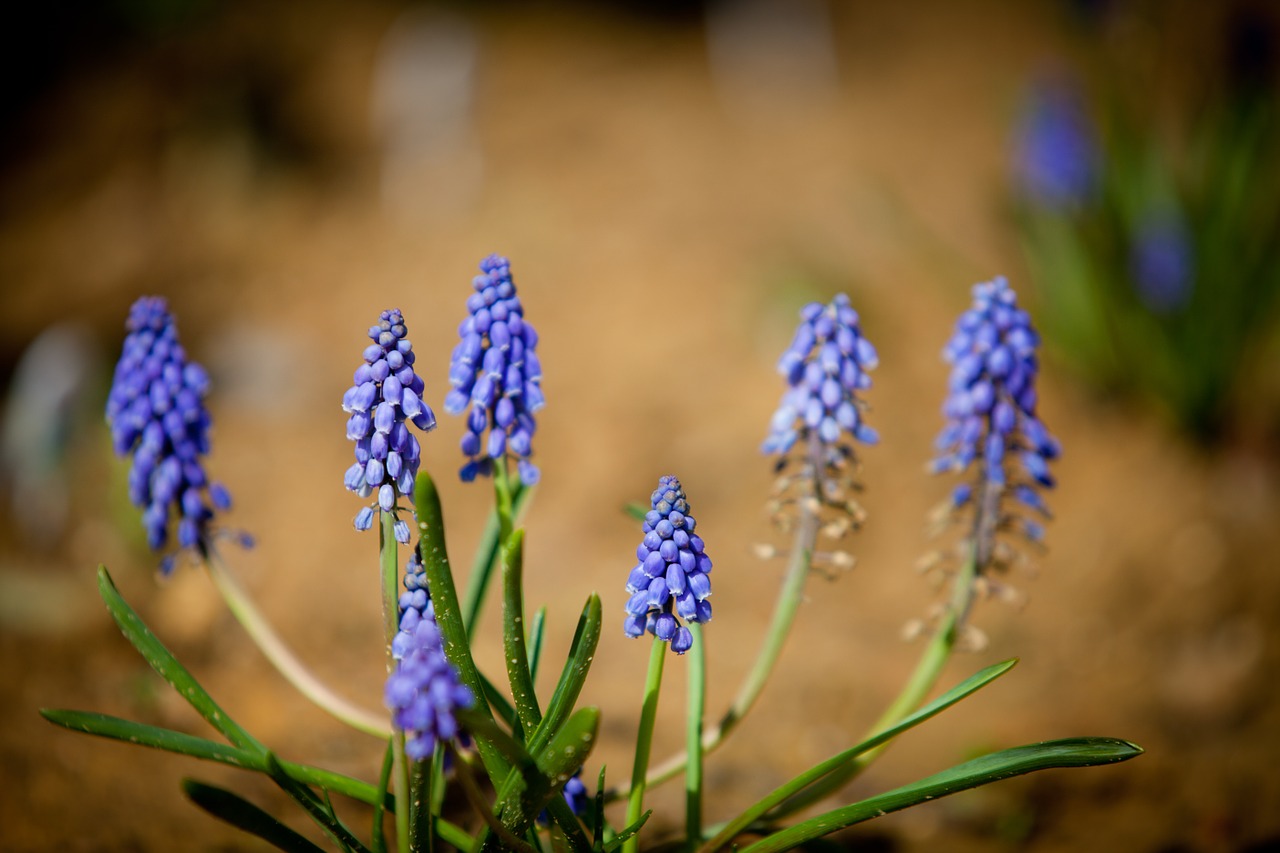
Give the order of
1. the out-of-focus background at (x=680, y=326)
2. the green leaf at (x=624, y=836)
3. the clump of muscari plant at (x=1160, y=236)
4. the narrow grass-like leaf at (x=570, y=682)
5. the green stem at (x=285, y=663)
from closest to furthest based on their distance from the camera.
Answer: the narrow grass-like leaf at (x=570, y=682), the green leaf at (x=624, y=836), the green stem at (x=285, y=663), the out-of-focus background at (x=680, y=326), the clump of muscari plant at (x=1160, y=236)

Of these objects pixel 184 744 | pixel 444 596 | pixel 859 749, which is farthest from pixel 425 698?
pixel 859 749

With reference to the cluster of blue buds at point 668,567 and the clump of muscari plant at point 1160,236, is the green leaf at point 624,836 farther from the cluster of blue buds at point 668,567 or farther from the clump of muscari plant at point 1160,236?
the clump of muscari plant at point 1160,236

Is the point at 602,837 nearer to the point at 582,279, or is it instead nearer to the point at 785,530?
the point at 785,530

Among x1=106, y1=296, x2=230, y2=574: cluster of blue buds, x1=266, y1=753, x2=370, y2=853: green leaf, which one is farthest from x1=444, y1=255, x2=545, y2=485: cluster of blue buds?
x1=266, y1=753, x2=370, y2=853: green leaf

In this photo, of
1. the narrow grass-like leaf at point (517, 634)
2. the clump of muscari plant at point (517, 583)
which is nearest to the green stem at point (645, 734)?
the clump of muscari plant at point (517, 583)

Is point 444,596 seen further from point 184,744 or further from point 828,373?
point 828,373
